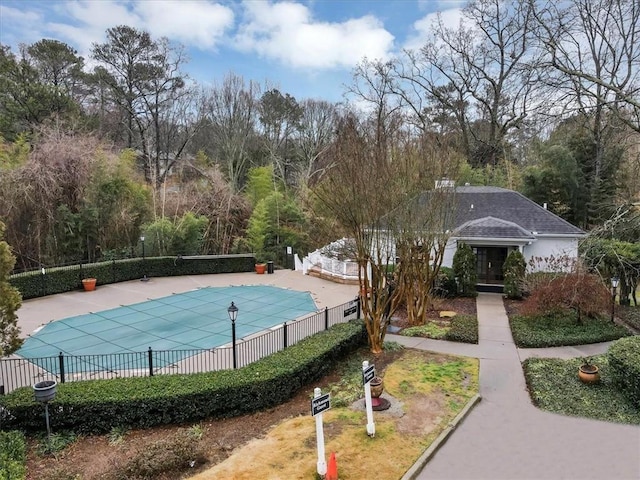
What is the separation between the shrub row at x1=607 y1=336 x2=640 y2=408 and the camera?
25.4 ft

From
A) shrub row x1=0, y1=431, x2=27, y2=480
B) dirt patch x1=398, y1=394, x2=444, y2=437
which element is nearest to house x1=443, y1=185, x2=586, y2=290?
dirt patch x1=398, y1=394, x2=444, y2=437

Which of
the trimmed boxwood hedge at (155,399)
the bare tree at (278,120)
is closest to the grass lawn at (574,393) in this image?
the trimmed boxwood hedge at (155,399)

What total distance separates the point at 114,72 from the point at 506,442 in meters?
30.2

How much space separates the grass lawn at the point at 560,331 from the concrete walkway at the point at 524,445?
262cm

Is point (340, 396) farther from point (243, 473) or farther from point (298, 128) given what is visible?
point (298, 128)

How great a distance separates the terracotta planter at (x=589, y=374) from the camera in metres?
8.59

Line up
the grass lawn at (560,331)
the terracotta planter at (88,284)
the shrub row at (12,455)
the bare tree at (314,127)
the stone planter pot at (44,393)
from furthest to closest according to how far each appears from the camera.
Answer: the bare tree at (314,127), the terracotta planter at (88,284), the grass lawn at (560,331), the stone planter pot at (44,393), the shrub row at (12,455)

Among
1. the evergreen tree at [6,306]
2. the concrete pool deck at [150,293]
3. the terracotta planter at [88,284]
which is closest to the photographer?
the evergreen tree at [6,306]

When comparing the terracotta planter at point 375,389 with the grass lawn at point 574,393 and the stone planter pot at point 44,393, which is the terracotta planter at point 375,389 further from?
the stone planter pot at point 44,393

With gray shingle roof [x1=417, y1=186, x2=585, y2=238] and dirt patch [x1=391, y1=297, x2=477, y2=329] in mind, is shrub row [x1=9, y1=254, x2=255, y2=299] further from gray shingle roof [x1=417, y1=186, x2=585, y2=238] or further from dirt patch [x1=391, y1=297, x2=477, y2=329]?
gray shingle roof [x1=417, y1=186, x2=585, y2=238]

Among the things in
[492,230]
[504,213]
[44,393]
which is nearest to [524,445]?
[44,393]

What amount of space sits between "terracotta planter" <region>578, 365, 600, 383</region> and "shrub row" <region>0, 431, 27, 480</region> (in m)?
10.1

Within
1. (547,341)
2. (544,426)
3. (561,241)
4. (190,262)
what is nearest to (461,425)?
(544,426)

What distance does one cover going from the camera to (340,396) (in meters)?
8.10
